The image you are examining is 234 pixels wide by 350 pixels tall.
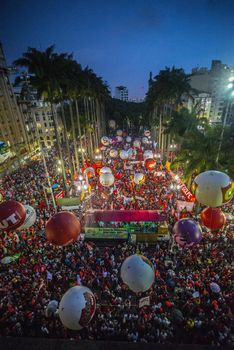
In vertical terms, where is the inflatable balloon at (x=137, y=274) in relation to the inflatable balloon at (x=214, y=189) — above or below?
below

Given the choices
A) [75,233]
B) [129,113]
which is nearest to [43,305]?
[75,233]

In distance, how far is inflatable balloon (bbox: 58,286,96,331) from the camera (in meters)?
7.89

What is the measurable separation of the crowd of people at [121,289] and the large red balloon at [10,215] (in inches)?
192

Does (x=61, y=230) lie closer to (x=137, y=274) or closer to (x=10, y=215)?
(x=10, y=215)

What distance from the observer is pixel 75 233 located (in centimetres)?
945

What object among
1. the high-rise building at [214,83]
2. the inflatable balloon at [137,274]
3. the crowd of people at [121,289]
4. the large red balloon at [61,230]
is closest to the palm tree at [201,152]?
the crowd of people at [121,289]

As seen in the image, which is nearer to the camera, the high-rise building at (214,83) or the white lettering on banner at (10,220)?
the white lettering on banner at (10,220)

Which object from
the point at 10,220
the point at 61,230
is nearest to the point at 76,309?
the point at 61,230

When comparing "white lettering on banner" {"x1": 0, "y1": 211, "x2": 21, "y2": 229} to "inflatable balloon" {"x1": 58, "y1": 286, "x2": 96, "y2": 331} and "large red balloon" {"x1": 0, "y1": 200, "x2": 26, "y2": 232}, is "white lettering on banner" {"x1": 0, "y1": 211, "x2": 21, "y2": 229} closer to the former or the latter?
"large red balloon" {"x1": 0, "y1": 200, "x2": 26, "y2": 232}

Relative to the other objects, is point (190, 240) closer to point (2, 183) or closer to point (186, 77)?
point (2, 183)

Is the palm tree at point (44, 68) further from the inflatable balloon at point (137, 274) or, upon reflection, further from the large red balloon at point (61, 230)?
the inflatable balloon at point (137, 274)

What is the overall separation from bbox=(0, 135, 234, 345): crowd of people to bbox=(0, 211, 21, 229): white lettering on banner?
4943 mm

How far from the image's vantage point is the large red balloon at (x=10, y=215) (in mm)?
9414

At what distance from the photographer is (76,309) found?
26.0 feet
